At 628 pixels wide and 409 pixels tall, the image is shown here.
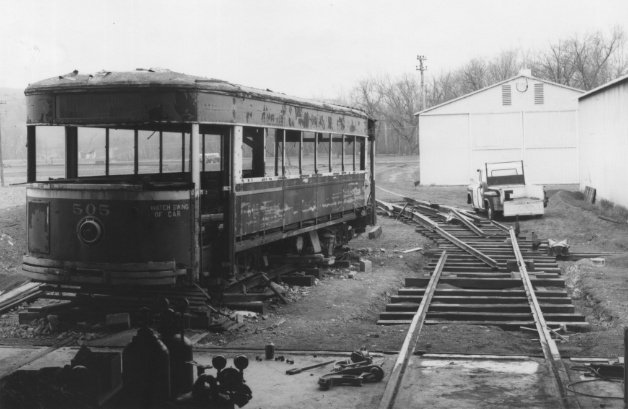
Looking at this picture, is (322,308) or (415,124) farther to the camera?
(415,124)

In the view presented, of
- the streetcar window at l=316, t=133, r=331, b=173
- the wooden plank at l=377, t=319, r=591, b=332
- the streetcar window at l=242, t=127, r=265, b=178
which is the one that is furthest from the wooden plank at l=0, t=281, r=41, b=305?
the wooden plank at l=377, t=319, r=591, b=332

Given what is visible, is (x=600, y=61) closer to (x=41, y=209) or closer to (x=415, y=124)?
(x=415, y=124)

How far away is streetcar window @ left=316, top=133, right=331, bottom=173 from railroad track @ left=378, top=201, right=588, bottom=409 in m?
2.61

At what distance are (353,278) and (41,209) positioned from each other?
6.55m

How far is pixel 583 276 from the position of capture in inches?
571

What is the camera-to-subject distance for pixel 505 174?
26.2 metres

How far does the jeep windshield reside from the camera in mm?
26000

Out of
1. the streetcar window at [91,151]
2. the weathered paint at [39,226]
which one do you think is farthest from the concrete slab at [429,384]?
the streetcar window at [91,151]

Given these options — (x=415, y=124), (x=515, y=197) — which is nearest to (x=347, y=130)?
(x=515, y=197)

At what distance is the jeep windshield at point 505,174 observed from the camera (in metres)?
26.0

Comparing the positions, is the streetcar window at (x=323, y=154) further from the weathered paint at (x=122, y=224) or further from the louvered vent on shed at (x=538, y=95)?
the louvered vent on shed at (x=538, y=95)

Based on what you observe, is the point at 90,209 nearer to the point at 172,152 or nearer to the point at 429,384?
the point at 172,152

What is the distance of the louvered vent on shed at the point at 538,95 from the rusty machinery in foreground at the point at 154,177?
103 ft

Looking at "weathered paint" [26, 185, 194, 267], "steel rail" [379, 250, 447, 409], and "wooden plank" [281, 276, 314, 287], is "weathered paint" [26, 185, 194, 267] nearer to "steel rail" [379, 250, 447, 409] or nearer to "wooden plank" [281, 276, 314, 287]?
"steel rail" [379, 250, 447, 409]
